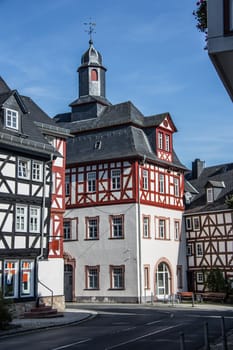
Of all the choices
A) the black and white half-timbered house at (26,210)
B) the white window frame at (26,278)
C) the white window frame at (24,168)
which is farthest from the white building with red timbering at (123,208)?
the white window frame at (24,168)

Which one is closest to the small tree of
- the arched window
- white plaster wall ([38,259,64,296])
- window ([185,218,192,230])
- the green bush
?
window ([185,218,192,230])

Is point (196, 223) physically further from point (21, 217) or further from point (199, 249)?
point (21, 217)

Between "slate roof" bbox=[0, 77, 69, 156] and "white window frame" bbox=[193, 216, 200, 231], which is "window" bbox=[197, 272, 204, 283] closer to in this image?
"white window frame" bbox=[193, 216, 200, 231]

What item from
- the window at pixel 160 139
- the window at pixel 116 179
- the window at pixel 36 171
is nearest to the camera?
the window at pixel 36 171

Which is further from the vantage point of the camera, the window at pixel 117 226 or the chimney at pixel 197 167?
the chimney at pixel 197 167

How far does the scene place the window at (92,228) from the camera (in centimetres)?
4109

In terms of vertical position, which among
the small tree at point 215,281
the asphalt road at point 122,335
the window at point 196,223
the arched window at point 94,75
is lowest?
the asphalt road at point 122,335

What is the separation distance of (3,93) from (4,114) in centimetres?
172

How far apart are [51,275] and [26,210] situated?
4.11 metres

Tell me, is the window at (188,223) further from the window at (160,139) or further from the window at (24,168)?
the window at (24,168)

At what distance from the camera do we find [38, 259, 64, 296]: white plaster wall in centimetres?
2900

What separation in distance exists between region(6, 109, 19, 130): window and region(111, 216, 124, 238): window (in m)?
13.9

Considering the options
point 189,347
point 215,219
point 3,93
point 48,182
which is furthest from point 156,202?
point 189,347

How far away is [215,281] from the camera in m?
41.8
